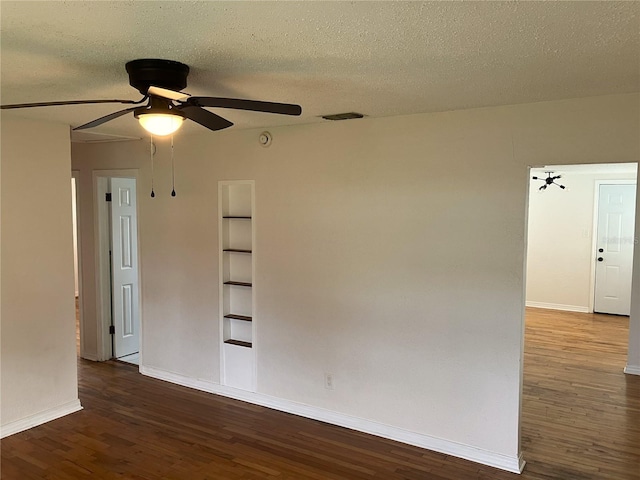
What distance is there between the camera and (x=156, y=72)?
2145mm

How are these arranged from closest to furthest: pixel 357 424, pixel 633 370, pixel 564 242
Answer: pixel 357 424
pixel 633 370
pixel 564 242

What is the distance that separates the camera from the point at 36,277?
376cm

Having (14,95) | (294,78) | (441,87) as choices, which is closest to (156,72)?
(294,78)

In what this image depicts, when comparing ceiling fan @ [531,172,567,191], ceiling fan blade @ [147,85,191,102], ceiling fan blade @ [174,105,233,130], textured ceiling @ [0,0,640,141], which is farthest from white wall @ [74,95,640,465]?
ceiling fan @ [531,172,567,191]

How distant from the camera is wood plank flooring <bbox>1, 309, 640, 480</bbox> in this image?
3.16m

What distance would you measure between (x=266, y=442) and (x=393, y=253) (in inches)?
64.9

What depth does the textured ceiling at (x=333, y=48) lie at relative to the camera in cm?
162

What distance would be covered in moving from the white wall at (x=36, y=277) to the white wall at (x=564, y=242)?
657 centimetres

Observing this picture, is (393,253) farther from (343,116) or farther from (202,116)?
(202,116)

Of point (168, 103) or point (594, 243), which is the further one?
point (594, 243)

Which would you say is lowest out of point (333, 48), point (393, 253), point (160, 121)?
point (393, 253)

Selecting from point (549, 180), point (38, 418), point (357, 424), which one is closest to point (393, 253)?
point (357, 424)

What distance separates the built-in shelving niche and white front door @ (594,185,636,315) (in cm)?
585

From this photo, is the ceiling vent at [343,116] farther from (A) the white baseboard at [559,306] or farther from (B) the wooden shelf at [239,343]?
(A) the white baseboard at [559,306]
